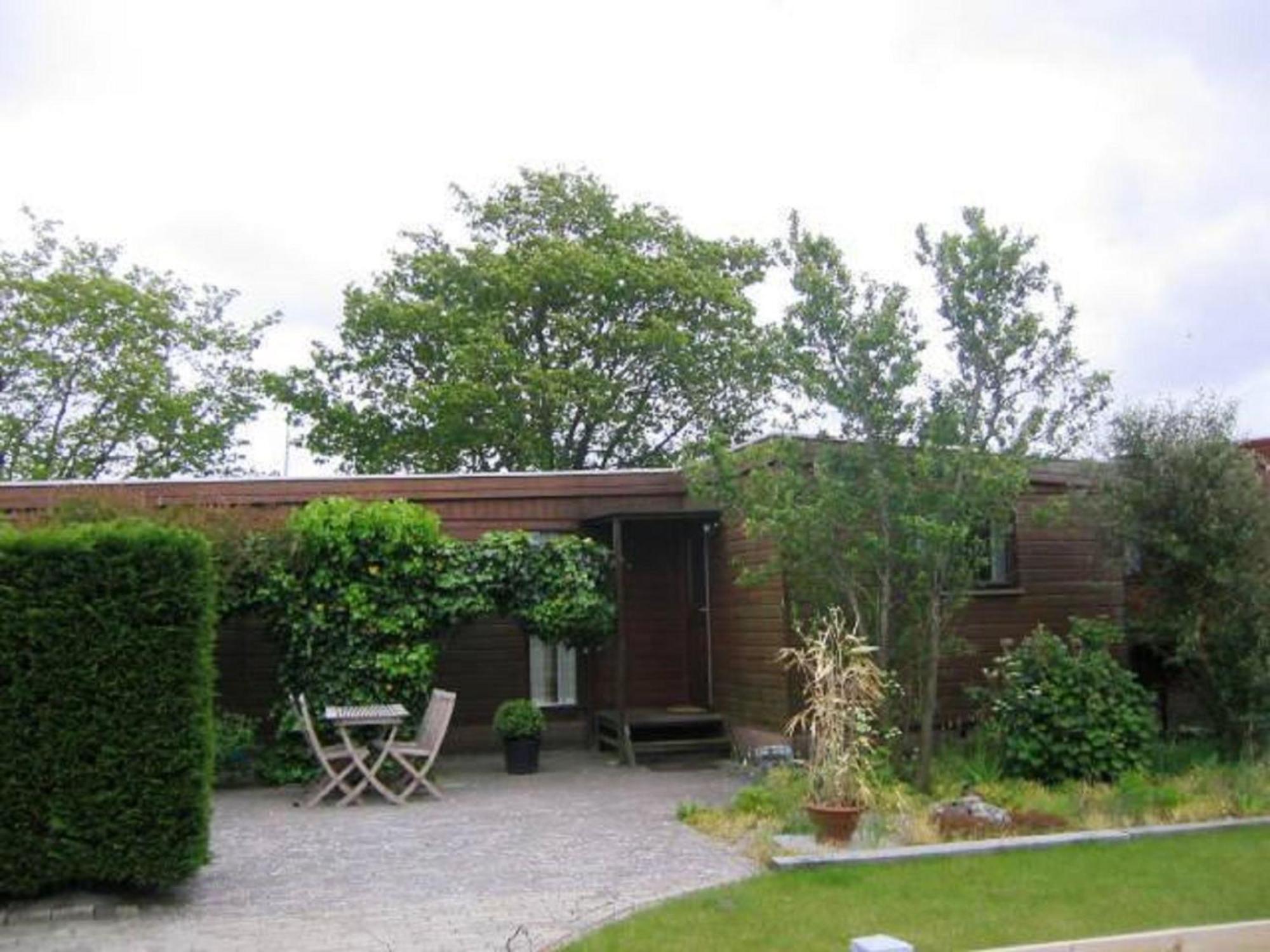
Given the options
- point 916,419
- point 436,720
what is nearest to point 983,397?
point 916,419

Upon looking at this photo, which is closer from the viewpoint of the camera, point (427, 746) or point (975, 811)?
point (975, 811)

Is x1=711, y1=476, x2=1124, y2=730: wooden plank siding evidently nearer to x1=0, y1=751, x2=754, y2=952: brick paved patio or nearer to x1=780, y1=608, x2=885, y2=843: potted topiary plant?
x1=0, y1=751, x2=754, y2=952: brick paved patio

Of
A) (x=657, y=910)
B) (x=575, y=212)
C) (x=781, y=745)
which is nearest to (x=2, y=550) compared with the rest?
(x=657, y=910)

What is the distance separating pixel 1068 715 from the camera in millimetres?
10242

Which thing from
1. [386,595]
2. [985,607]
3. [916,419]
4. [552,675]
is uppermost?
[916,419]

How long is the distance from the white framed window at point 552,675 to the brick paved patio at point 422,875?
3301mm

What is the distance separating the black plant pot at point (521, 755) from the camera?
12.2m

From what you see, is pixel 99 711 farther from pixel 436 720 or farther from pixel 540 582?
pixel 540 582

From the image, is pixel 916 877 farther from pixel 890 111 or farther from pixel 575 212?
pixel 575 212

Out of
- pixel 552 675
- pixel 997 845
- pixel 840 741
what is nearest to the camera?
pixel 997 845

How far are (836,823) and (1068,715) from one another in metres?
3.24

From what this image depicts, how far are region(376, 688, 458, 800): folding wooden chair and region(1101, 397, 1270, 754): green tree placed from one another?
5795mm

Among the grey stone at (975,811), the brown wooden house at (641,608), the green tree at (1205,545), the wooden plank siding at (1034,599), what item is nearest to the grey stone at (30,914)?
the grey stone at (975,811)

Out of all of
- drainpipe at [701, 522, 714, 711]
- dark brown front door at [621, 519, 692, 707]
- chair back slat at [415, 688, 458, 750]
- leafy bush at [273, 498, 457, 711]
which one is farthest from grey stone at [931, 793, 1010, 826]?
dark brown front door at [621, 519, 692, 707]
